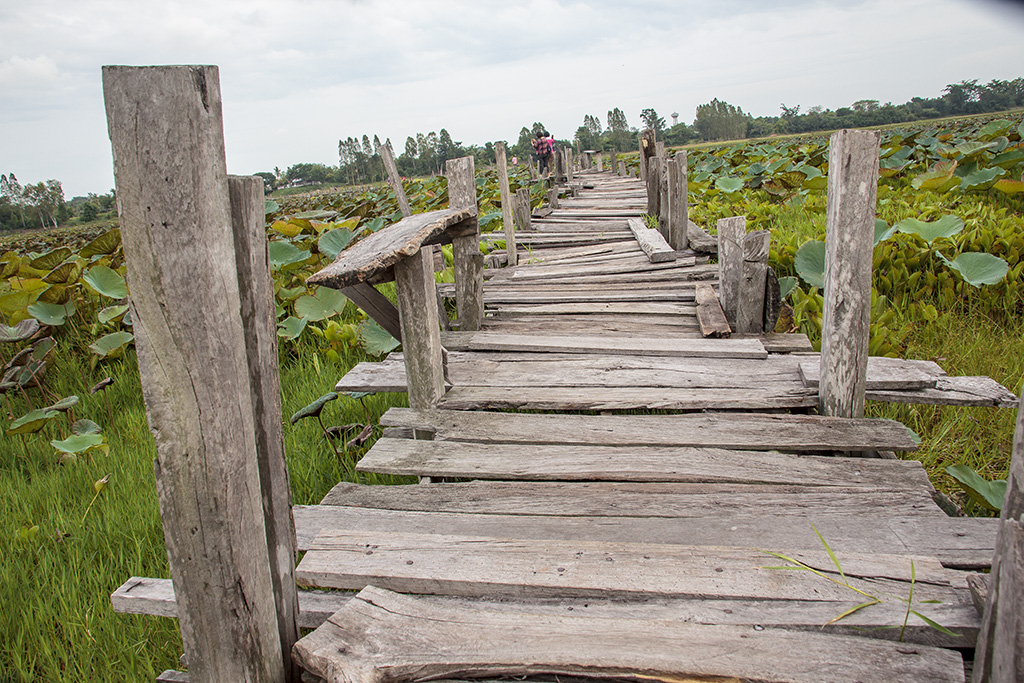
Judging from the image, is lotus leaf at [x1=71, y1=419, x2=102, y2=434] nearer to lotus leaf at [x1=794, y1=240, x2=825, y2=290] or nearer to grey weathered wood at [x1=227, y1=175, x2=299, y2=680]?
grey weathered wood at [x1=227, y1=175, x2=299, y2=680]

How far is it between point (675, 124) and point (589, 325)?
7062 cm

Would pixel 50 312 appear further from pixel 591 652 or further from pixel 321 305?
pixel 591 652

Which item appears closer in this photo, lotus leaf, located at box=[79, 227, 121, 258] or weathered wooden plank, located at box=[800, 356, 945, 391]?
weathered wooden plank, located at box=[800, 356, 945, 391]

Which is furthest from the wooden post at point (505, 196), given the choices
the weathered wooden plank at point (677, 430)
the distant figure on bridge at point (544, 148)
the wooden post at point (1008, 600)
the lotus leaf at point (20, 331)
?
the distant figure on bridge at point (544, 148)

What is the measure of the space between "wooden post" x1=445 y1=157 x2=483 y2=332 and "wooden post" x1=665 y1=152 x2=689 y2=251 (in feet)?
8.13

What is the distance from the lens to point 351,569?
1810 mm

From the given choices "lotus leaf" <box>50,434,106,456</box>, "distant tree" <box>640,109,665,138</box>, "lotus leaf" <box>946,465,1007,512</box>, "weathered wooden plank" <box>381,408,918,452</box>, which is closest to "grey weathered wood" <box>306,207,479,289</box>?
"weathered wooden plank" <box>381,408,918,452</box>

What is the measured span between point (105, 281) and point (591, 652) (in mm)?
3997

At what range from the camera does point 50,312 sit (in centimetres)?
453

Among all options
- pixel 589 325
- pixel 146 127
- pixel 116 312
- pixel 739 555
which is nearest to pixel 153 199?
pixel 146 127

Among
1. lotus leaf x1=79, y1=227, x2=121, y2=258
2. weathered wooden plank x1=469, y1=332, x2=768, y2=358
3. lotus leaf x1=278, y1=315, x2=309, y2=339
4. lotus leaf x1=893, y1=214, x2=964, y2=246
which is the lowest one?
weathered wooden plank x1=469, y1=332, x2=768, y2=358

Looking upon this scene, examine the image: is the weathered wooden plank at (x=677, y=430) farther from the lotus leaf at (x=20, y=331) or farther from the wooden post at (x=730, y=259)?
the lotus leaf at (x=20, y=331)

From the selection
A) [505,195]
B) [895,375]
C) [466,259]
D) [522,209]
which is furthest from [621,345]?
[522,209]

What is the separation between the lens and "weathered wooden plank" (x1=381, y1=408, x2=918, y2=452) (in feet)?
8.08
